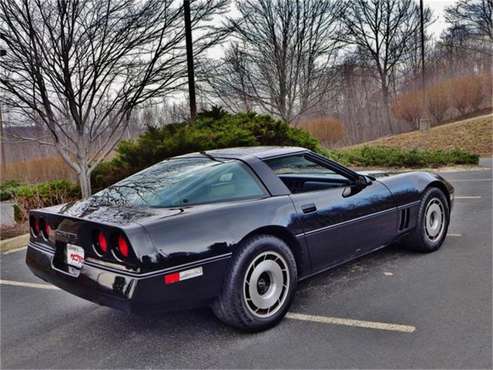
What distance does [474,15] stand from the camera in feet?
87.5

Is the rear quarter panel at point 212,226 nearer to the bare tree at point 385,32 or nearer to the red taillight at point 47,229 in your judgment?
the red taillight at point 47,229

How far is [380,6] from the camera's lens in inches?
1053

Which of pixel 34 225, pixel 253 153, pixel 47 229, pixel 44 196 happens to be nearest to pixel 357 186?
pixel 253 153

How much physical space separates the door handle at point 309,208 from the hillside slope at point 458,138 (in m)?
16.3

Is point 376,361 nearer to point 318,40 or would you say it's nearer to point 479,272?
point 479,272

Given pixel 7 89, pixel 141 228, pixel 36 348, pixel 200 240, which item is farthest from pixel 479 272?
pixel 7 89

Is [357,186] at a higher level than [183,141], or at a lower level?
lower

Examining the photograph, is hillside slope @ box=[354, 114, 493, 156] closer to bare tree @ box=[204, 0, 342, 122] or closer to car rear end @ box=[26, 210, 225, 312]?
bare tree @ box=[204, 0, 342, 122]

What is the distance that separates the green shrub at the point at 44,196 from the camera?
7465 mm

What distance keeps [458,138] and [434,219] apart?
54.4 feet

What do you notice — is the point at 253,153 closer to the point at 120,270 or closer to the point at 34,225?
the point at 120,270

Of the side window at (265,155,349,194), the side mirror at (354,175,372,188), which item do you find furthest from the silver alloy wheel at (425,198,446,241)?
the side window at (265,155,349,194)

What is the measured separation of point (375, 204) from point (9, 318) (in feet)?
10.8

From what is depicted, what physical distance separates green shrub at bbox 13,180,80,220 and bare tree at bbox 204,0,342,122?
662cm
